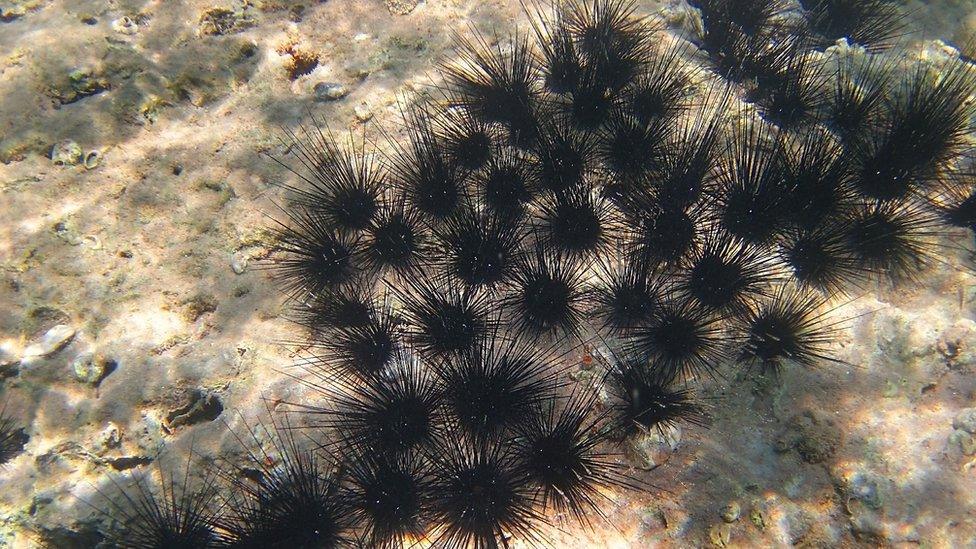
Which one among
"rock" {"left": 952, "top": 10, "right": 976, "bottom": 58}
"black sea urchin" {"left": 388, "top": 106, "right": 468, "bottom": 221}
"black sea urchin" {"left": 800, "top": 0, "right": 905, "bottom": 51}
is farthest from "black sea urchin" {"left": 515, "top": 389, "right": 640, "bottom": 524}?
"rock" {"left": 952, "top": 10, "right": 976, "bottom": 58}

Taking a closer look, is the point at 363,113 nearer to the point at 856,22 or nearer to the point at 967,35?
the point at 856,22

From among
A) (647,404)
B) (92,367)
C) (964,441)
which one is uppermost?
(964,441)

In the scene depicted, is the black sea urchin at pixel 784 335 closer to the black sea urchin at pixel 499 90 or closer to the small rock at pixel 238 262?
the black sea urchin at pixel 499 90

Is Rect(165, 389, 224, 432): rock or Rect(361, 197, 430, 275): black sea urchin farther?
Rect(361, 197, 430, 275): black sea urchin

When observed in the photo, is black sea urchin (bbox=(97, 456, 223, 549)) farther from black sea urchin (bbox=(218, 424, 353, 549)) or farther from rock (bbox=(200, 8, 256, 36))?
rock (bbox=(200, 8, 256, 36))

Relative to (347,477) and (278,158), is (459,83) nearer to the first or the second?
(278,158)

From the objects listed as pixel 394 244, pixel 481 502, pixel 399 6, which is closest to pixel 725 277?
pixel 481 502

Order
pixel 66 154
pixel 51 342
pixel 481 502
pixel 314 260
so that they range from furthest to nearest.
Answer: pixel 66 154, pixel 314 260, pixel 51 342, pixel 481 502
